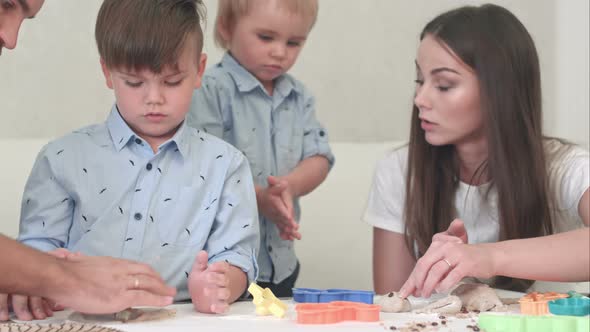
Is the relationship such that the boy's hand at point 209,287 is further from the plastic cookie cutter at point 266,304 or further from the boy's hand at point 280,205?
the boy's hand at point 280,205

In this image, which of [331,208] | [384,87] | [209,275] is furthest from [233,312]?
[384,87]

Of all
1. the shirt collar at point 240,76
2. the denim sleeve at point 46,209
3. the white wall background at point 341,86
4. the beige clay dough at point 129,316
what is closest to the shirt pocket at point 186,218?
the denim sleeve at point 46,209

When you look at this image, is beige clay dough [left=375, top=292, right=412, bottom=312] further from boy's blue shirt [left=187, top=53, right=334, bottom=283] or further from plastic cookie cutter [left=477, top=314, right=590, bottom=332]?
boy's blue shirt [left=187, top=53, right=334, bottom=283]

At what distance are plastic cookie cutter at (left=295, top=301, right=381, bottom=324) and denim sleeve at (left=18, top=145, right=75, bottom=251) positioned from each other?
44 centimetres

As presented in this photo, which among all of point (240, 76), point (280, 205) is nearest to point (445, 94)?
point (280, 205)

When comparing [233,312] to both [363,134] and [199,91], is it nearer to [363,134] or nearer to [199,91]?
[199,91]

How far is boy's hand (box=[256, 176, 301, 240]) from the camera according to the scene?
1.80 metres

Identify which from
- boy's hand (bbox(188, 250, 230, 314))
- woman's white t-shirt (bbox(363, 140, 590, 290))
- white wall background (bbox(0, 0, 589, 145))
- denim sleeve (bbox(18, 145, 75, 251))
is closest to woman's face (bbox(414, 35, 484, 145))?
woman's white t-shirt (bbox(363, 140, 590, 290))

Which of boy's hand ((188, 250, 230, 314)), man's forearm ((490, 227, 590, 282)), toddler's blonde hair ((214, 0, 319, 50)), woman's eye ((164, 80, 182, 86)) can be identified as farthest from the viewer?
toddler's blonde hair ((214, 0, 319, 50))

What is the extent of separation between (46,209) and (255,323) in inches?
16.9

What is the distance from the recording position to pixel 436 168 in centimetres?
180

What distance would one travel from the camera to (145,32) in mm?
1482

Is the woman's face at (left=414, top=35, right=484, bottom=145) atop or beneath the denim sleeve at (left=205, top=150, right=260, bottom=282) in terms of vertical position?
atop

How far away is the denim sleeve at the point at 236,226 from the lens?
1.48 m
